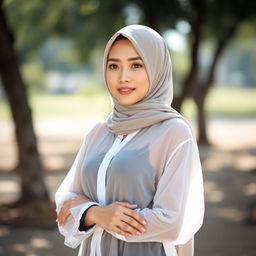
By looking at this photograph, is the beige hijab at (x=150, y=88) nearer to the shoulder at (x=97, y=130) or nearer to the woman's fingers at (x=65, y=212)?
the shoulder at (x=97, y=130)

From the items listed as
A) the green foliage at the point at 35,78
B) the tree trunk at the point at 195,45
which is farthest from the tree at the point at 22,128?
the green foliage at the point at 35,78

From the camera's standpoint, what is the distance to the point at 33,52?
2175cm

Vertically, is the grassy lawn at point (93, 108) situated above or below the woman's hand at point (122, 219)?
below

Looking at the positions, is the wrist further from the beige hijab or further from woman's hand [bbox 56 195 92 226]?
the beige hijab

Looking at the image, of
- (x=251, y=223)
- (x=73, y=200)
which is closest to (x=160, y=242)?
(x=73, y=200)

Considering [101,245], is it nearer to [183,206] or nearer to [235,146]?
[183,206]

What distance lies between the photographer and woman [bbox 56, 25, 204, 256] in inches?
94.0

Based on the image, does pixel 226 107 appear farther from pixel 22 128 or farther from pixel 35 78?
pixel 22 128

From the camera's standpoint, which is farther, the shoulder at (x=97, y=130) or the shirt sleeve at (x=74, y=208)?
the shoulder at (x=97, y=130)

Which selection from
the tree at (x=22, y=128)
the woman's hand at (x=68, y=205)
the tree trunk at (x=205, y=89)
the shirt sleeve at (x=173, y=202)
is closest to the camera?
the shirt sleeve at (x=173, y=202)

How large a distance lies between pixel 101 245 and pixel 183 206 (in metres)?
0.41

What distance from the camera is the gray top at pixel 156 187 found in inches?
93.7

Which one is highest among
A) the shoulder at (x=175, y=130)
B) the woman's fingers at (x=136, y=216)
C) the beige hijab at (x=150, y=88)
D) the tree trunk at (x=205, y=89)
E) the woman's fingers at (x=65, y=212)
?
the beige hijab at (x=150, y=88)

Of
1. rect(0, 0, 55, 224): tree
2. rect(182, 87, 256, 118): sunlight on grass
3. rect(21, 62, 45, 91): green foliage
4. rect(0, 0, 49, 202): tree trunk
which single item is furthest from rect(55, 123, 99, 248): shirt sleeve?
rect(21, 62, 45, 91): green foliage
